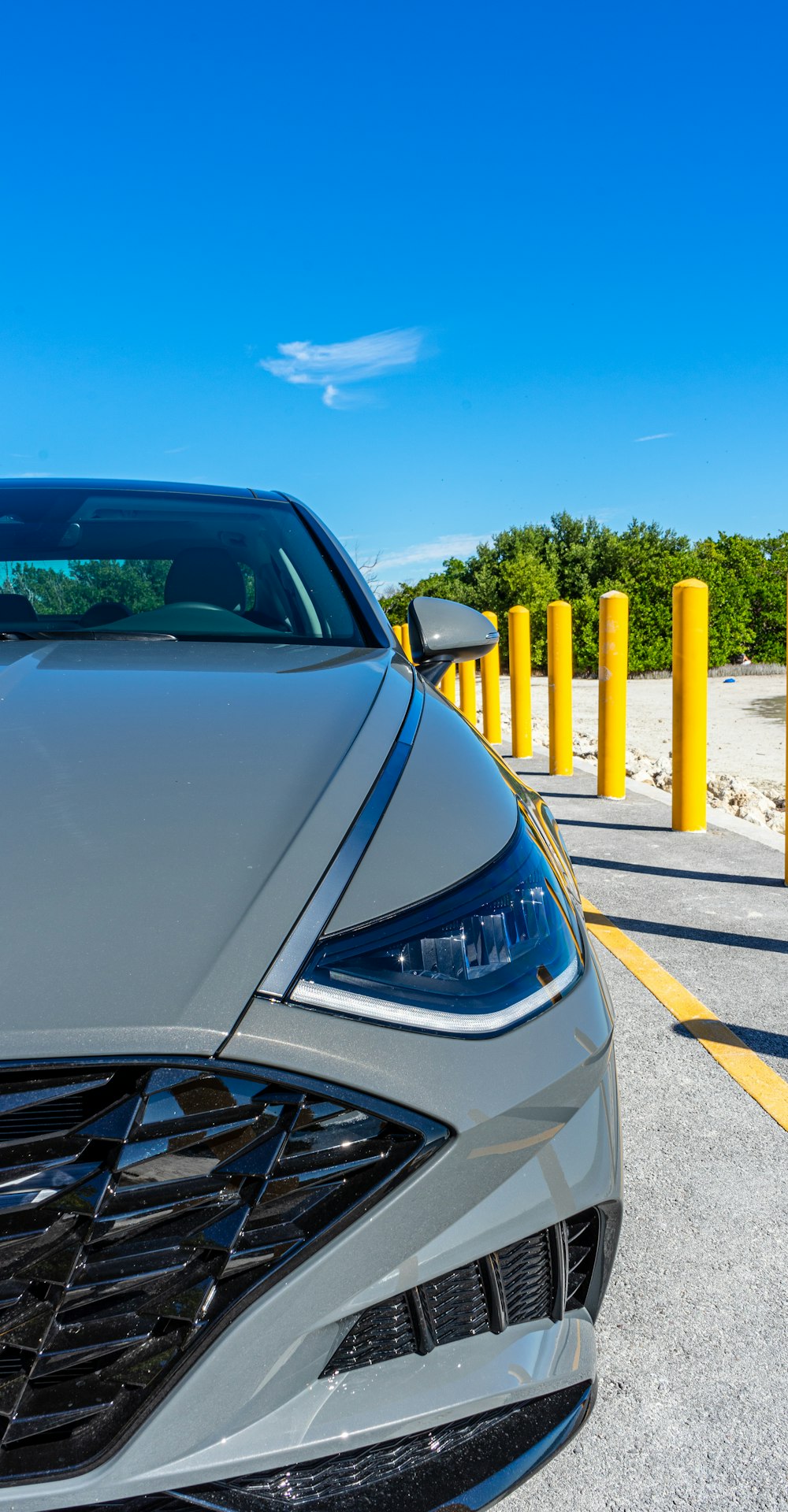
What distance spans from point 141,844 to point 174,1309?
53cm

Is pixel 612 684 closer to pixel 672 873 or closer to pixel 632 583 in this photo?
pixel 672 873

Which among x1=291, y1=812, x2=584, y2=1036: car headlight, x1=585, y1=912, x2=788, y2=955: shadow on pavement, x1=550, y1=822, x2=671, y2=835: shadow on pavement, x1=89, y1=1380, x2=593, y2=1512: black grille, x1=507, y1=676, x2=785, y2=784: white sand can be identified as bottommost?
x1=507, y1=676, x2=785, y2=784: white sand

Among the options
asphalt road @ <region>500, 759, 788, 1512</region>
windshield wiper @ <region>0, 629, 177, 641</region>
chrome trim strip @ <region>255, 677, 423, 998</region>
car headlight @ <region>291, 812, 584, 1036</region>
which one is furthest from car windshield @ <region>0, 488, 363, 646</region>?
asphalt road @ <region>500, 759, 788, 1512</region>

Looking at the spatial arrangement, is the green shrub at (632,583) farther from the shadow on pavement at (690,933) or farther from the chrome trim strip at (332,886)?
the chrome trim strip at (332,886)

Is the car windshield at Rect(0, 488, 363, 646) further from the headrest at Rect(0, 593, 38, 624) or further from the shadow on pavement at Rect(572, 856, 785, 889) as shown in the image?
the shadow on pavement at Rect(572, 856, 785, 889)

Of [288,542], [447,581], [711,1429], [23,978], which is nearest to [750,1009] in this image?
[711,1429]

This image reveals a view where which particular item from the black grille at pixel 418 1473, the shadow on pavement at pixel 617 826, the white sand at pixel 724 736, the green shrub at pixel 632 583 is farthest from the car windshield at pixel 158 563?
the green shrub at pixel 632 583

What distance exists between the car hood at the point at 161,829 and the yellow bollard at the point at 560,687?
19.7 feet

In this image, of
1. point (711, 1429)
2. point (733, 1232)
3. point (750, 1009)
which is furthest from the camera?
point (750, 1009)

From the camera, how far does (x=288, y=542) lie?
9.41 feet

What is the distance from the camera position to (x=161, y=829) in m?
1.35

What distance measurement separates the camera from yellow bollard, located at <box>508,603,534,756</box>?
907 cm

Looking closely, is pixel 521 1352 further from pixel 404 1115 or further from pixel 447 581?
pixel 447 581

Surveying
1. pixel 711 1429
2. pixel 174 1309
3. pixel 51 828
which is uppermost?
pixel 51 828
